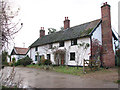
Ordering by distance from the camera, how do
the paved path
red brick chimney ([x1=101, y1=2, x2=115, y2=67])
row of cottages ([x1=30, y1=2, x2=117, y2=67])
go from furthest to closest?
1. red brick chimney ([x1=101, y1=2, x2=115, y2=67])
2. row of cottages ([x1=30, y1=2, x2=117, y2=67])
3. the paved path

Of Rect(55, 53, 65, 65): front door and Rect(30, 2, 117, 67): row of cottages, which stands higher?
Rect(30, 2, 117, 67): row of cottages

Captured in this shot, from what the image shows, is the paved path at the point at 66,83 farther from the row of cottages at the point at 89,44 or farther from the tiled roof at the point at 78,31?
the tiled roof at the point at 78,31

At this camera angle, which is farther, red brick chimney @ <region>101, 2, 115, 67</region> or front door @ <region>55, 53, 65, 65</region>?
front door @ <region>55, 53, 65, 65</region>

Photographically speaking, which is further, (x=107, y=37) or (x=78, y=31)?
(x=78, y=31)

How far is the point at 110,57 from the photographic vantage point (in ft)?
55.5

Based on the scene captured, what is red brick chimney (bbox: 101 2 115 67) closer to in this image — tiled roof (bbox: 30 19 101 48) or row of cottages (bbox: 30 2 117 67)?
row of cottages (bbox: 30 2 117 67)

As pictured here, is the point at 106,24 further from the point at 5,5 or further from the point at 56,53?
the point at 5,5

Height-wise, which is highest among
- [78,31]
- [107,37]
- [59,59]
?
[78,31]

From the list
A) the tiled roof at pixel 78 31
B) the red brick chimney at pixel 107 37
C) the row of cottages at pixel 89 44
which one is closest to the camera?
the row of cottages at pixel 89 44

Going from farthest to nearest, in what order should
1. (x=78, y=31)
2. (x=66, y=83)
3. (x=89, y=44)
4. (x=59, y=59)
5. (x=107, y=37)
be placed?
(x=59, y=59)
(x=78, y=31)
(x=107, y=37)
(x=89, y=44)
(x=66, y=83)

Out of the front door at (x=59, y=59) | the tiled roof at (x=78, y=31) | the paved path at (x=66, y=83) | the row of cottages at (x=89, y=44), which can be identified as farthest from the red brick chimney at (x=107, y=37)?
the paved path at (x=66, y=83)

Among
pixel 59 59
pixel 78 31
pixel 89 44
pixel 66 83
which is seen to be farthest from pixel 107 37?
pixel 66 83

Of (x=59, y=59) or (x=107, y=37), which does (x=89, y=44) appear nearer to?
(x=107, y=37)

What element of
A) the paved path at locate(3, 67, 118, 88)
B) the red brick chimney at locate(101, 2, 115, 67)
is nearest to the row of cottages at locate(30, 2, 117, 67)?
the red brick chimney at locate(101, 2, 115, 67)
